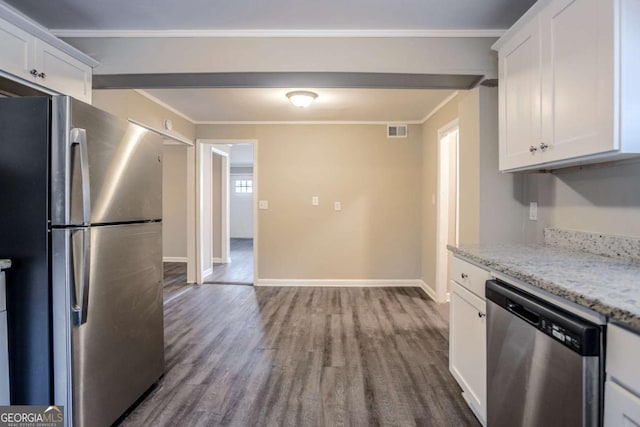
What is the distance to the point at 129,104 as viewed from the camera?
306 cm

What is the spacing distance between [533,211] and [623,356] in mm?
1494

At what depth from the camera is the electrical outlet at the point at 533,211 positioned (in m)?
2.08

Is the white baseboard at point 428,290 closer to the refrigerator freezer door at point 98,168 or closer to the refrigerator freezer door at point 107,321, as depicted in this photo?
the refrigerator freezer door at point 107,321

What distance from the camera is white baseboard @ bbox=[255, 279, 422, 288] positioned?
4473 millimetres

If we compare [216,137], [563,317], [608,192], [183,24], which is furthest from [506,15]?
[216,137]

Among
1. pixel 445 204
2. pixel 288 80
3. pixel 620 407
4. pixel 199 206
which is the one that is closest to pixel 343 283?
pixel 445 204

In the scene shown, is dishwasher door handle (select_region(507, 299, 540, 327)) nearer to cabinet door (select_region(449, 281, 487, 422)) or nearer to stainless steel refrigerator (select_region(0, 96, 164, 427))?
cabinet door (select_region(449, 281, 487, 422))

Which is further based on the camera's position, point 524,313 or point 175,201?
point 175,201

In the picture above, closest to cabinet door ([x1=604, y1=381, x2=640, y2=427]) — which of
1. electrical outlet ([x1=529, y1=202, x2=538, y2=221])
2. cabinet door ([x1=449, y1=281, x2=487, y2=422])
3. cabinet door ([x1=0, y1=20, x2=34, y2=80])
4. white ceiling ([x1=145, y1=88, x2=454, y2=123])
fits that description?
cabinet door ([x1=449, y1=281, x2=487, y2=422])

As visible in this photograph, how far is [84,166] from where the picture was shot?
139 cm

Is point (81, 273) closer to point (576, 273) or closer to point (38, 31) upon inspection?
point (38, 31)

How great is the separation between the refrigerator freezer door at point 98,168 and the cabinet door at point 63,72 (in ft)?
1.89

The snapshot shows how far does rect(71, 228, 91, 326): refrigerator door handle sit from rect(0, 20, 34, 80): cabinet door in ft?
3.22

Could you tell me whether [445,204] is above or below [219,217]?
above
